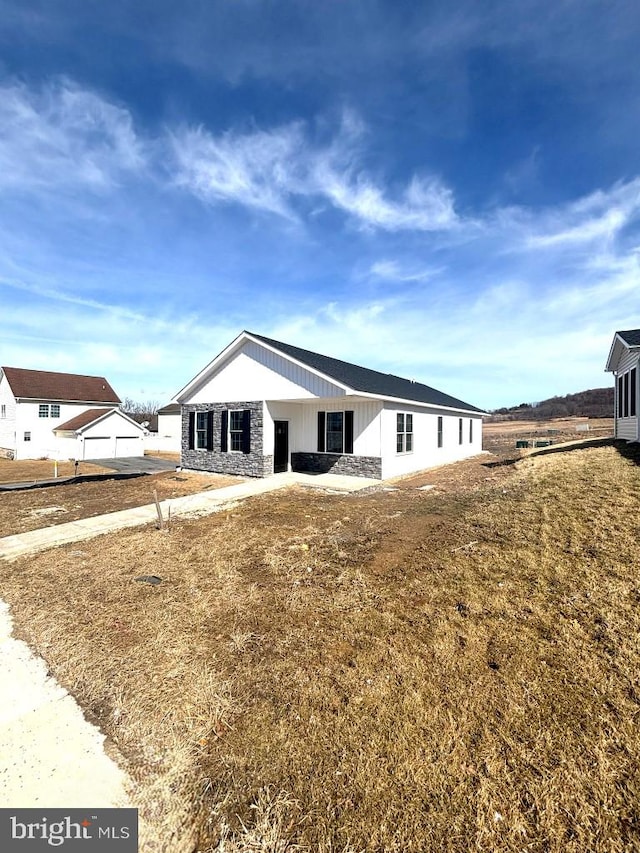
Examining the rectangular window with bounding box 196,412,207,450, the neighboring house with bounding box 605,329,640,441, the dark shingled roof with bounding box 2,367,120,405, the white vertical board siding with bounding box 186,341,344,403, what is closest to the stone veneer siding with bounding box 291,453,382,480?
the white vertical board siding with bounding box 186,341,344,403

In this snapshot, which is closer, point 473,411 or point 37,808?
point 37,808

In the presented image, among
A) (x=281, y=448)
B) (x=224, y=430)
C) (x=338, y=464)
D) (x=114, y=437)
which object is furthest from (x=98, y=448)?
(x=338, y=464)

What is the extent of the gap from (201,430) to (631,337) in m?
17.5

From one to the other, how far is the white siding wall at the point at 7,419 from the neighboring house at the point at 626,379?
3705 cm

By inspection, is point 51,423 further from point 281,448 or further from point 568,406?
point 568,406

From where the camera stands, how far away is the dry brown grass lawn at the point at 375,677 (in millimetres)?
2389

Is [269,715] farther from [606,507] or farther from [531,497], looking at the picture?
[531,497]

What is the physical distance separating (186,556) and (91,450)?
86.8 feet

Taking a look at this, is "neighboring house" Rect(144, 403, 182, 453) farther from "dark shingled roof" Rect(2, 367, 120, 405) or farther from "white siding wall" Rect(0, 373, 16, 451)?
"white siding wall" Rect(0, 373, 16, 451)

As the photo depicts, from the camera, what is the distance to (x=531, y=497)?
8.31 metres

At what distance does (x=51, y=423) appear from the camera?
99.9 feet

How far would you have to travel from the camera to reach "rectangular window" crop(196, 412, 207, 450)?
17.8m

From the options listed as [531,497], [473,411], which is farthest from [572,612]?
[473,411]

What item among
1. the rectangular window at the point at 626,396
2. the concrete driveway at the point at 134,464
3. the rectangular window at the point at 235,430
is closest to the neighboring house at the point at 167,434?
the concrete driveway at the point at 134,464
